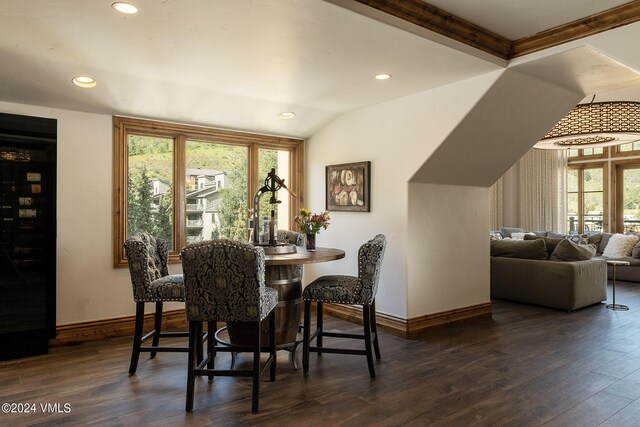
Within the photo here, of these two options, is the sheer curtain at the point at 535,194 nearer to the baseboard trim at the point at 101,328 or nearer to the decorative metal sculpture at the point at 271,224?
the decorative metal sculpture at the point at 271,224

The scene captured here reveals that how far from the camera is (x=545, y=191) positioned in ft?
33.4

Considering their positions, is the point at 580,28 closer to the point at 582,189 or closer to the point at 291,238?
the point at 291,238

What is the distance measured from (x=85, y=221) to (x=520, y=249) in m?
5.08

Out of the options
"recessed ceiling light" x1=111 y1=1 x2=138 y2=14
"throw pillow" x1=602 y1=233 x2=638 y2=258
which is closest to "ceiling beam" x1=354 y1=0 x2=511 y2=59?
"recessed ceiling light" x1=111 y1=1 x2=138 y2=14

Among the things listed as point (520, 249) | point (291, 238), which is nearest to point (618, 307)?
point (520, 249)

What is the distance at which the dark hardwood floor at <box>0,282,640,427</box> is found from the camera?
2523mm

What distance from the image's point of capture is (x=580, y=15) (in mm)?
2787

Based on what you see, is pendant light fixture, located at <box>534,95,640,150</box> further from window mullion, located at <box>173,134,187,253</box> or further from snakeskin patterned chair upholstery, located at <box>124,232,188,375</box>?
snakeskin patterned chair upholstery, located at <box>124,232,188,375</box>

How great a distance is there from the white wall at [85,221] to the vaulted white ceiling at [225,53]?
0.19 meters

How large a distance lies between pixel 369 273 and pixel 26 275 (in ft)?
9.38

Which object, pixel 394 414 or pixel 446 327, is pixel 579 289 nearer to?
pixel 446 327

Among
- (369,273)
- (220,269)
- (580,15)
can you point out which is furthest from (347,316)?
(580,15)

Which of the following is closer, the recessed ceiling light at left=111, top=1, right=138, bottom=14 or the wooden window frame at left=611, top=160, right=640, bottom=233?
the recessed ceiling light at left=111, top=1, right=138, bottom=14

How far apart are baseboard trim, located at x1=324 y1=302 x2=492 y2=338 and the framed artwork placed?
113cm
